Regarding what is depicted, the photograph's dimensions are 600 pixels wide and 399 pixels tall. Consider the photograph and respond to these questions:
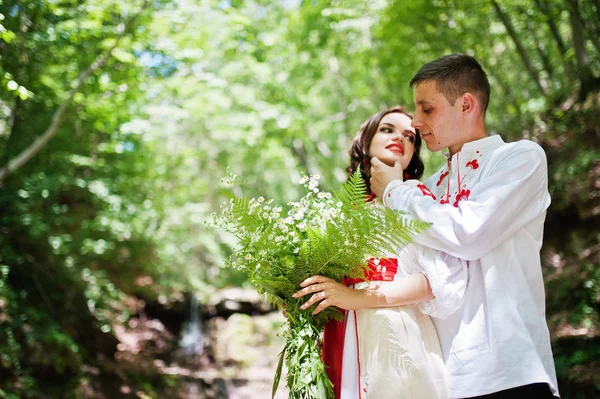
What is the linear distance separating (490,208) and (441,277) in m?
0.28

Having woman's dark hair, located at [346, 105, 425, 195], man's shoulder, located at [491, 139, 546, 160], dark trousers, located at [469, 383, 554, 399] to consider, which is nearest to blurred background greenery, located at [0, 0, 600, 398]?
woman's dark hair, located at [346, 105, 425, 195]

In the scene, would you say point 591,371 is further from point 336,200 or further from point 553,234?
point 336,200

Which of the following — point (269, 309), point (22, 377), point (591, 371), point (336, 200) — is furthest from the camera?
point (269, 309)

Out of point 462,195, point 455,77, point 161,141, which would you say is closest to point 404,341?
point 462,195

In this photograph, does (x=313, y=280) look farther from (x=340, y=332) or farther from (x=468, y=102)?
(x=468, y=102)

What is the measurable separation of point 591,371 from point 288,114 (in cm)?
649

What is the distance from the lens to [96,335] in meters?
8.19

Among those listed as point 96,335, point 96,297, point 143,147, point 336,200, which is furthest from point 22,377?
point 336,200

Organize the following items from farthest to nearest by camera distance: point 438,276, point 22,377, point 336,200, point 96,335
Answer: point 96,335, point 22,377, point 336,200, point 438,276

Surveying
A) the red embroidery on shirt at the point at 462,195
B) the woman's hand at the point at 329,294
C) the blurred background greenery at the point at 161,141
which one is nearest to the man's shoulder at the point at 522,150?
the red embroidery on shirt at the point at 462,195

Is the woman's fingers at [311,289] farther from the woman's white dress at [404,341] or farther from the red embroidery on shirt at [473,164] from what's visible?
the red embroidery on shirt at [473,164]

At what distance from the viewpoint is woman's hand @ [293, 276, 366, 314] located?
64.6 inches

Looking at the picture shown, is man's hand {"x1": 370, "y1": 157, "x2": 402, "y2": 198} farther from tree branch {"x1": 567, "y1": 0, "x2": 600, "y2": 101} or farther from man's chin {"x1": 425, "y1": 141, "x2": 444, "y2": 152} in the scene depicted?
tree branch {"x1": 567, "y1": 0, "x2": 600, "y2": 101}

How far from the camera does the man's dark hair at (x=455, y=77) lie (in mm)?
1793
